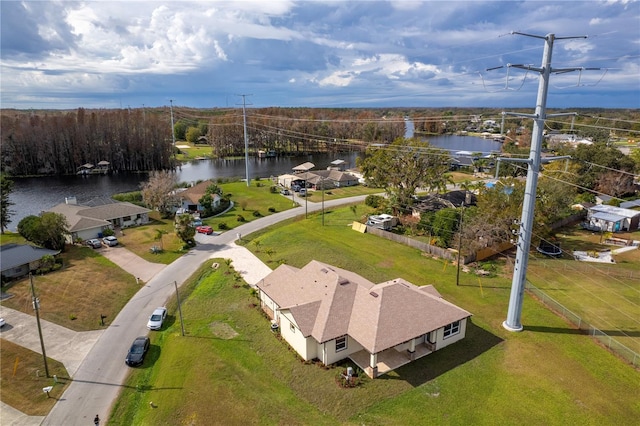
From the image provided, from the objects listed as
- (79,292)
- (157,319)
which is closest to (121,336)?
(157,319)

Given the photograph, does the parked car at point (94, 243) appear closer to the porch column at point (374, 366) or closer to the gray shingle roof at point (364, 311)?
the gray shingle roof at point (364, 311)

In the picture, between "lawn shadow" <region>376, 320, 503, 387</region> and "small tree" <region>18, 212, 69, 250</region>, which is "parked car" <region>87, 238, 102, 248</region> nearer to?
"small tree" <region>18, 212, 69, 250</region>

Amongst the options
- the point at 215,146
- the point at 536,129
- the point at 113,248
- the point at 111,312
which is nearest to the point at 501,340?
the point at 536,129

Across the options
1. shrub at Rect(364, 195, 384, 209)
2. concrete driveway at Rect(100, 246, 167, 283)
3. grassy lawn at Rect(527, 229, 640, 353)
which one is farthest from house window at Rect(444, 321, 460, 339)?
shrub at Rect(364, 195, 384, 209)

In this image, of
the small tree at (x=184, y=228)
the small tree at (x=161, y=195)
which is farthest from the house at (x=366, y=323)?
the small tree at (x=161, y=195)

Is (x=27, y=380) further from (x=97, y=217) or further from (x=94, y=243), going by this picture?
(x=97, y=217)
